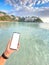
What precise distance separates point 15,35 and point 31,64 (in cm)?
482

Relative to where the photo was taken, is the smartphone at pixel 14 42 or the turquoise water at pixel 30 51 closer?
the smartphone at pixel 14 42

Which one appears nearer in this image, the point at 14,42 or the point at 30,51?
the point at 14,42

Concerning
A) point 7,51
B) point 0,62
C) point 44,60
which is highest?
point 7,51

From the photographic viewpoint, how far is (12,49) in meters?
1.68

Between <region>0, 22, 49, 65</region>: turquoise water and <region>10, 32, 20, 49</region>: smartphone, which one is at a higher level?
<region>10, 32, 20, 49</region>: smartphone

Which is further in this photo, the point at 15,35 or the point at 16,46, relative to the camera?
the point at 15,35

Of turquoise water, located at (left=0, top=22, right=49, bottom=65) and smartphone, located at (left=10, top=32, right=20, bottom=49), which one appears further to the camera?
turquoise water, located at (left=0, top=22, right=49, bottom=65)

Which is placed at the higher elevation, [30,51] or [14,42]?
[14,42]

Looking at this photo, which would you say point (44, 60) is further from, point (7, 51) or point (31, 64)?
point (7, 51)

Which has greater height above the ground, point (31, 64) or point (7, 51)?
point (7, 51)

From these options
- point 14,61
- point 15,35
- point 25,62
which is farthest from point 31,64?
point 15,35

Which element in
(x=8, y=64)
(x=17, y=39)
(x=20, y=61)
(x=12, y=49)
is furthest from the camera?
(x=20, y=61)

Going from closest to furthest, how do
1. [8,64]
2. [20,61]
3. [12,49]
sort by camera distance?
[12,49] < [8,64] < [20,61]

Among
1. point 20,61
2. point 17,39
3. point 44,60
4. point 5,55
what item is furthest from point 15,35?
point 44,60
